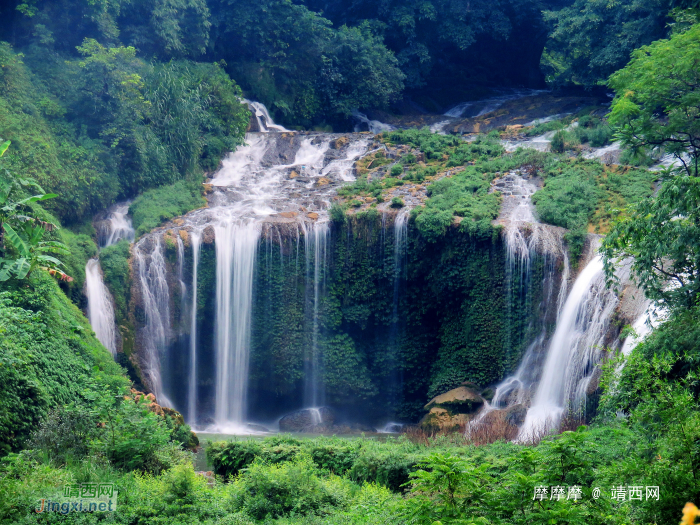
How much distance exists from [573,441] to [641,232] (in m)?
5.38

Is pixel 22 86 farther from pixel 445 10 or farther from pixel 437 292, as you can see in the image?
pixel 445 10

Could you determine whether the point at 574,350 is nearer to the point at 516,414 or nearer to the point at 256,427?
the point at 516,414

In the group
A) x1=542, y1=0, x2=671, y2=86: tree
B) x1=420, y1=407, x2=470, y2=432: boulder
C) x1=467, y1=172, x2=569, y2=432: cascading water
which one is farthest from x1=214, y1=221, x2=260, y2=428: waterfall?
x1=542, y1=0, x2=671, y2=86: tree

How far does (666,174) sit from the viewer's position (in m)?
11.7

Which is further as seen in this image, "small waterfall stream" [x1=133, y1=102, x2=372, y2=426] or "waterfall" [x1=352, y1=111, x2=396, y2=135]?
"waterfall" [x1=352, y1=111, x2=396, y2=135]

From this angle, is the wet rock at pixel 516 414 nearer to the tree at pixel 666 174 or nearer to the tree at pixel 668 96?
the tree at pixel 666 174

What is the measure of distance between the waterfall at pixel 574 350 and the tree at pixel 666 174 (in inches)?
36.4

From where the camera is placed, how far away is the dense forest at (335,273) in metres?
9.24

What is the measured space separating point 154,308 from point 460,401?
981 centimetres

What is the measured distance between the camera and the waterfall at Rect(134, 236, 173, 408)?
19.7 meters

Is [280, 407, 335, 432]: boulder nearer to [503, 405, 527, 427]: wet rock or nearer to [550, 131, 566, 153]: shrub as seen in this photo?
[503, 405, 527, 427]: wet rock

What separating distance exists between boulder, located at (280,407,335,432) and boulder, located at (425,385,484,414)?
3850mm

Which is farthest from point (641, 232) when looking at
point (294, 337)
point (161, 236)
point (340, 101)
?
point (340, 101)

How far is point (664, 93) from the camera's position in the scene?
59.5 ft
